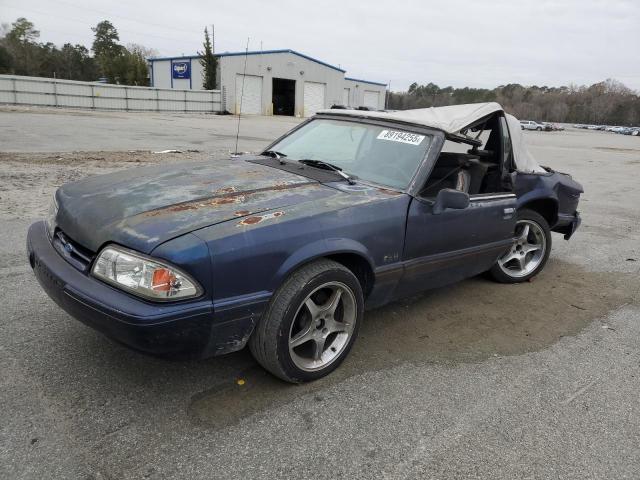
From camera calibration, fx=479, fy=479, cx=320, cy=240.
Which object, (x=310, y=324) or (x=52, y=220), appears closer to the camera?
(x=310, y=324)

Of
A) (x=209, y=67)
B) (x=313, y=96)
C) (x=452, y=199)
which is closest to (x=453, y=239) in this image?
(x=452, y=199)

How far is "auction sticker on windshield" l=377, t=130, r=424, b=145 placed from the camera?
11.4ft

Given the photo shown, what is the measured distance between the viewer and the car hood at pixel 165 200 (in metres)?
2.37

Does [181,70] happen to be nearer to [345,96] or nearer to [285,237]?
[345,96]

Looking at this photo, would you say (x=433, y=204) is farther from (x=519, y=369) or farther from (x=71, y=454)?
(x=71, y=454)

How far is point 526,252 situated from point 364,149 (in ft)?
7.29

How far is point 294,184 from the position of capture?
10.2ft

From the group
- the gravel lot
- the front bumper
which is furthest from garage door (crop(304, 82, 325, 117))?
the front bumper

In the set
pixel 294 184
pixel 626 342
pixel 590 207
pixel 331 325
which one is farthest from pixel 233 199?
pixel 590 207

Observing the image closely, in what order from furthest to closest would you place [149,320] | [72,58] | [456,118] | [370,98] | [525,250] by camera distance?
[72,58], [370,98], [525,250], [456,118], [149,320]

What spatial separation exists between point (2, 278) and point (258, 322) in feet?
8.59

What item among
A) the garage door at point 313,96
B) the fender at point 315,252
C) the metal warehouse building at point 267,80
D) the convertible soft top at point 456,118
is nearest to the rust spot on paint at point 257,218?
the fender at point 315,252

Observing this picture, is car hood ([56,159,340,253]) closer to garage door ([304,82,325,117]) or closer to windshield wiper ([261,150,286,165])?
windshield wiper ([261,150,286,165])

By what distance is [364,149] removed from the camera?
3.63 metres
